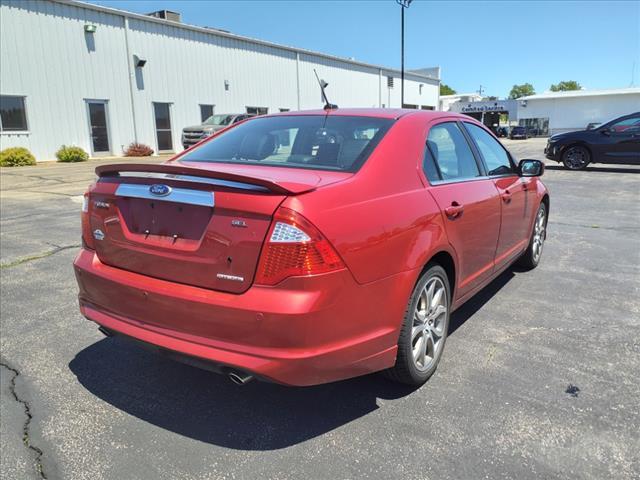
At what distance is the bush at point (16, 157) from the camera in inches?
722

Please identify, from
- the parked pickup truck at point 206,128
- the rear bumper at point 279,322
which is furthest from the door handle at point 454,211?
the parked pickup truck at point 206,128

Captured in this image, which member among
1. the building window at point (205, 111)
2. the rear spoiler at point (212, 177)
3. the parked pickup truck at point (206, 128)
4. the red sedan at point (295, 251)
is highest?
the building window at point (205, 111)

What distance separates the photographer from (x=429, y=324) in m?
3.13

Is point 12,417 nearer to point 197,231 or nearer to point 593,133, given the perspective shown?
point 197,231

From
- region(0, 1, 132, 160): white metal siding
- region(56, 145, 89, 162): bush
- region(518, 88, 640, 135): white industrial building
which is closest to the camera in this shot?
region(0, 1, 132, 160): white metal siding

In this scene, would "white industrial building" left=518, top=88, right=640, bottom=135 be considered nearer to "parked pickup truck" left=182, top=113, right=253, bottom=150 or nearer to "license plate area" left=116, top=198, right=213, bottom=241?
"parked pickup truck" left=182, top=113, right=253, bottom=150

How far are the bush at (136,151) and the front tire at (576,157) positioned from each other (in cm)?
1712

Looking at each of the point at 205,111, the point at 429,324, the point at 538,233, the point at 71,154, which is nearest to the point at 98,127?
the point at 71,154

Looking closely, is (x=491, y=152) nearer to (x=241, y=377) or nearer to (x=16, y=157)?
(x=241, y=377)

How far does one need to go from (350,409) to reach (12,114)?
21.3 metres

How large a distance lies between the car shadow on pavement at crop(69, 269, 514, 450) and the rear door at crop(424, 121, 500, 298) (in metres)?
1.01

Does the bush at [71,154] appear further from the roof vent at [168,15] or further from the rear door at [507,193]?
the rear door at [507,193]

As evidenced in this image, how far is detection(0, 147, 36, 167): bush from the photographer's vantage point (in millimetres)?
18344

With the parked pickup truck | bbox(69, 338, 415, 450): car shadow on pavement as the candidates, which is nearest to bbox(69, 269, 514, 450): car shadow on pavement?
bbox(69, 338, 415, 450): car shadow on pavement
